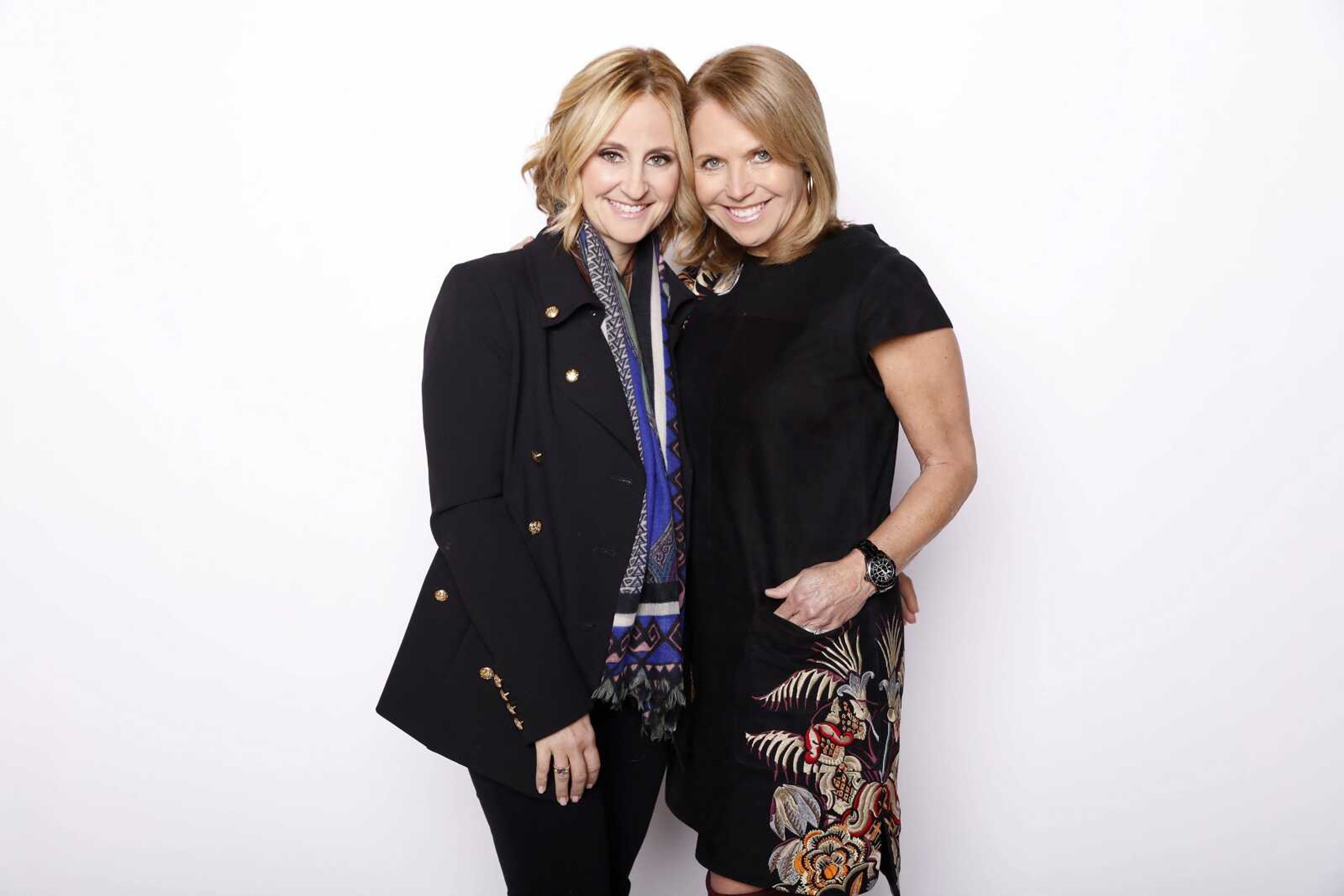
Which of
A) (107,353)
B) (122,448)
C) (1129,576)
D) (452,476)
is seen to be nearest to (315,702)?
(122,448)

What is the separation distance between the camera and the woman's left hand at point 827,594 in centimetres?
224

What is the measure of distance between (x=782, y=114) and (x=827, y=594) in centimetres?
99

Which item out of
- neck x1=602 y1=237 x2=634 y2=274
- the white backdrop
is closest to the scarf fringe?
neck x1=602 y1=237 x2=634 y2=274

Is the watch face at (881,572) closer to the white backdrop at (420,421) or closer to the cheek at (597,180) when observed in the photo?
the cheek at (597,180)

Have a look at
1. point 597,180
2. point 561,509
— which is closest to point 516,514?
point 561,509

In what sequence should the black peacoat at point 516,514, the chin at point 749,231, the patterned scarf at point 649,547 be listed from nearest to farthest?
the black peacoat at point 516,514 < the patterned scarf at point 649,547 < the chin at point 749,231

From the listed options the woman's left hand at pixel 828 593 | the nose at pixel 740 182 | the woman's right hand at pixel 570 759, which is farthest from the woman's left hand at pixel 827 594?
the nose at pixel 740 182

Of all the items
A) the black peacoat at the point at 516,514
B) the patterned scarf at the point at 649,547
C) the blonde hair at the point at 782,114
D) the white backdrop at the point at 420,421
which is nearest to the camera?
the black peacoat at the point at 516,514

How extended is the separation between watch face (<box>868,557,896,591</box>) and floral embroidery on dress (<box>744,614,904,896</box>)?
127 millimetres

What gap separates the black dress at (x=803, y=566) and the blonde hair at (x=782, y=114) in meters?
0.07

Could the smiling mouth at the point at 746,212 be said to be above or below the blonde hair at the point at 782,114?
below

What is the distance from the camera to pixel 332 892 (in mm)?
3635

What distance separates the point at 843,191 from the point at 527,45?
1078 mm

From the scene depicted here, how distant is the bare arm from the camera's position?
7.34ft
